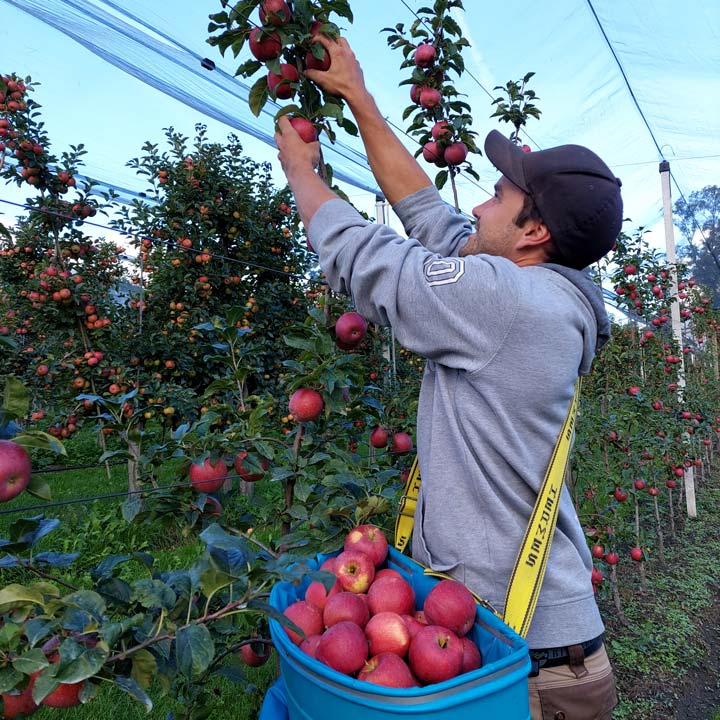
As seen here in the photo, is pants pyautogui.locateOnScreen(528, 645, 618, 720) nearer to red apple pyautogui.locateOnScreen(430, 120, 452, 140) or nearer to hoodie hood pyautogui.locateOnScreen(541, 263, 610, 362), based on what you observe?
hoodie hood pyautogui.locateOnScreen(541, 263, 610, 362)

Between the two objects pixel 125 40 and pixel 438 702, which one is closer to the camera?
pixel 438 702

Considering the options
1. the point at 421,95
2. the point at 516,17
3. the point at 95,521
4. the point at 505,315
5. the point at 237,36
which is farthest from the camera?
the point at 516,17

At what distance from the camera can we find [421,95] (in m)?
2.12

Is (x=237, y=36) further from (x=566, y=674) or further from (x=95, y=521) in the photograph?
(x=95, y=521)

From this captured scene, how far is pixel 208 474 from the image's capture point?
1.42 m

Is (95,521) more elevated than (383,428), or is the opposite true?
(383,428)

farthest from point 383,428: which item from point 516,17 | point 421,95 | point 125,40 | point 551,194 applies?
point 516,17

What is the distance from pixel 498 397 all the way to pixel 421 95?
1549 mm

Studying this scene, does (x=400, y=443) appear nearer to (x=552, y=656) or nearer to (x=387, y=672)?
(x=552, y=656)

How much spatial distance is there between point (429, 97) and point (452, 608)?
184cm

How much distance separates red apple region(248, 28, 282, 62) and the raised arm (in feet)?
0.35

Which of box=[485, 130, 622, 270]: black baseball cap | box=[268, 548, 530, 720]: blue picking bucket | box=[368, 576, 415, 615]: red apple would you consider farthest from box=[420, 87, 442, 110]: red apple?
box=[268, 548, 530, 720]: blue picking bucket

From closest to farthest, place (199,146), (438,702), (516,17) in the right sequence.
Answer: (438,702)
(199,146)
(516,17)

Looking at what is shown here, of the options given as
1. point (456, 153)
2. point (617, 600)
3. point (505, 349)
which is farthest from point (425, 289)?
point (617, 600)
